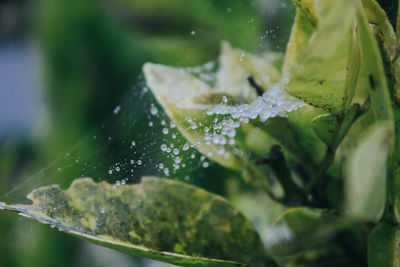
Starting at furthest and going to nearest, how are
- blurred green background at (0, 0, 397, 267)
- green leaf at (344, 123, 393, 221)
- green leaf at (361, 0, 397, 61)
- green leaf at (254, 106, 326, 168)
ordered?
blurred green background at (0, 0, 397, 267), green leaf at (254, 106, 326, 168), green leaf at (361, 0, 397, 61), green leaf at (344, 123, 393, 221)

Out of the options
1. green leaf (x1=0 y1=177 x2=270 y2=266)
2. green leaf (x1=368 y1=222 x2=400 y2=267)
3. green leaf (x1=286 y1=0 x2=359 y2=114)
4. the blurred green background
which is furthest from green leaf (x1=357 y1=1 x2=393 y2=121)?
the blurred green background

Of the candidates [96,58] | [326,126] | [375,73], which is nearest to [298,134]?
[326,126]

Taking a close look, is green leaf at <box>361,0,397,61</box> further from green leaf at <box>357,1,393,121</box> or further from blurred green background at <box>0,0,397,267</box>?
blurred green background at <box>0,0,397,267</box>

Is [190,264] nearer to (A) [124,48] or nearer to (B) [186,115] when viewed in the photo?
(B) [186,115]

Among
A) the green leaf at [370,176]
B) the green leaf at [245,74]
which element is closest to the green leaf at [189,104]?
the green leaf at [245,74]

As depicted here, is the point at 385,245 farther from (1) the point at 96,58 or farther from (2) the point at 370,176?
(1) the point at 96,58
